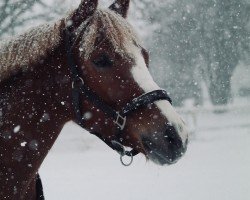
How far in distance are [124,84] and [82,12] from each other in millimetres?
534

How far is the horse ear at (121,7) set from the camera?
2.85 m

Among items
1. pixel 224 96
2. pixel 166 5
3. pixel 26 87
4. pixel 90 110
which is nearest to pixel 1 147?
pixel 26 87

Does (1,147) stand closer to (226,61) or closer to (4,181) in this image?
(4,181)

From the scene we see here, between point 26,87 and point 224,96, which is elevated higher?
point 26,87

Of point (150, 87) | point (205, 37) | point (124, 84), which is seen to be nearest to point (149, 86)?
point (150, 87)

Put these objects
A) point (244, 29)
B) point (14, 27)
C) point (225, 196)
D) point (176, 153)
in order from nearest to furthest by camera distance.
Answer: point (176, 153)
point (225, 196)
point (14, 27)
point (244, 29)

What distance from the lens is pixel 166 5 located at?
76.8 ft

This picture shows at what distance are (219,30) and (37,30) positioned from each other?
22.0m

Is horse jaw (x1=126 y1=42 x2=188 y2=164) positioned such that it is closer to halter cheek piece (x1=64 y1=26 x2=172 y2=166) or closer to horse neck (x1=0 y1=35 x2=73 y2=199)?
halter cheek piece (x1=64 y1=26 x2=172 y2=166)

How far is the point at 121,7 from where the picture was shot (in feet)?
9.40

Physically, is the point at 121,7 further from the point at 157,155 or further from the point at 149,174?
the point at 149,174

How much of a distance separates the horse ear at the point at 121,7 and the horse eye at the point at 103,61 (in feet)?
1.77

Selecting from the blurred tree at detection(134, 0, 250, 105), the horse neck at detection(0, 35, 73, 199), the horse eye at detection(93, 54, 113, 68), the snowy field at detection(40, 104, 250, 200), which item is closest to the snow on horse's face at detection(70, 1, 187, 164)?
the horse eye at detection(93, 54, 113, 68)

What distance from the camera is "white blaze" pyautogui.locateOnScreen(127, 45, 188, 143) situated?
229 centimetres
